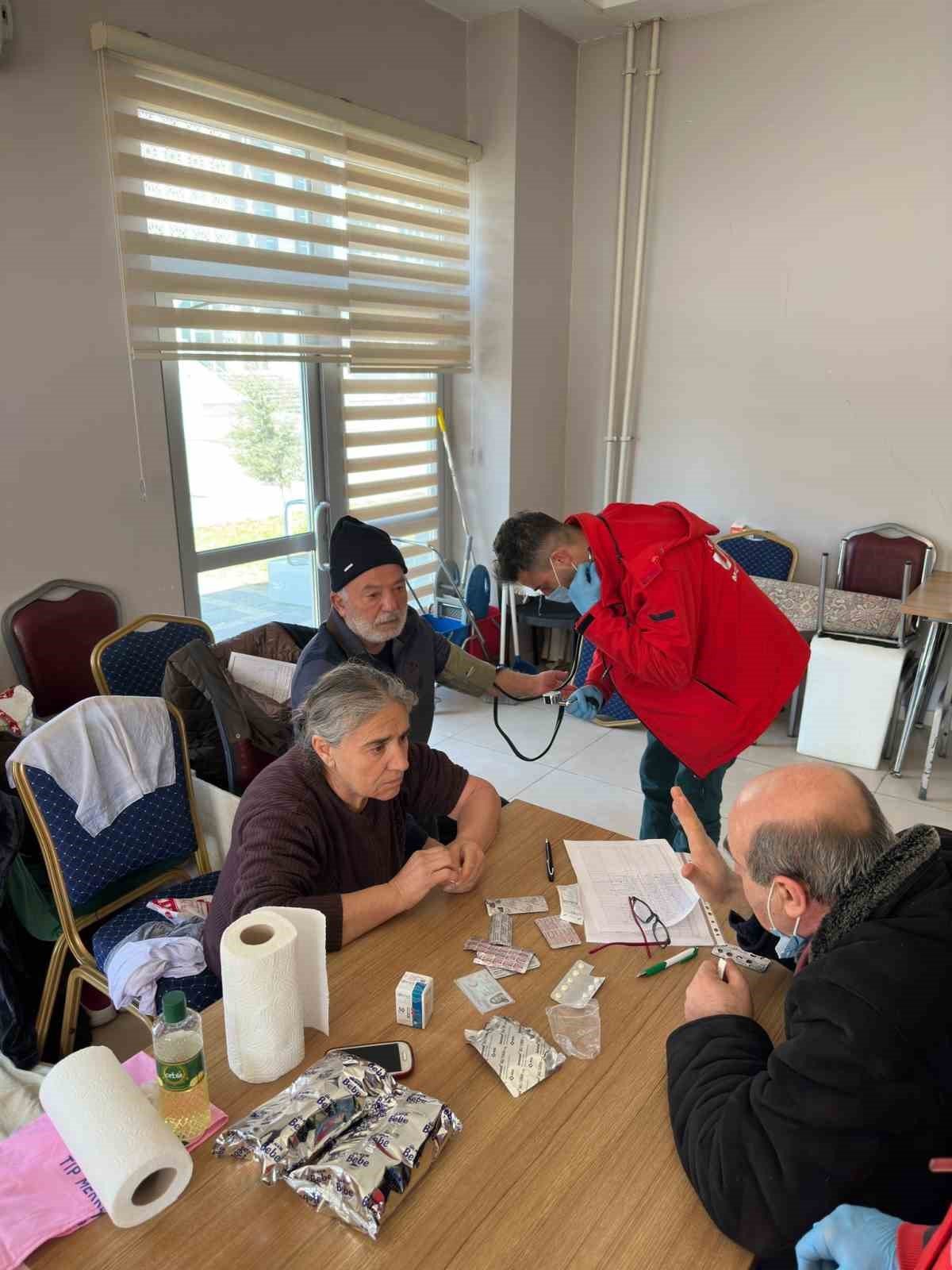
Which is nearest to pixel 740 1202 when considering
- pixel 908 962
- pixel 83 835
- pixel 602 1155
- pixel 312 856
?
pixel 602 1155

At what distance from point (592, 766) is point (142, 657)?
81.3 inches

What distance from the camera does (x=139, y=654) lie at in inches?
115

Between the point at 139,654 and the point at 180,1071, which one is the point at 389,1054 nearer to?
the point at 180,1071

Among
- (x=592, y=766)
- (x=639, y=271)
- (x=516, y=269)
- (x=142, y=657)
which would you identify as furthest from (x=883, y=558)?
(x=142, y=657)

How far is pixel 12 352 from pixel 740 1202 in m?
3.08

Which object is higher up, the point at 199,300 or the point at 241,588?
the point at 199,300

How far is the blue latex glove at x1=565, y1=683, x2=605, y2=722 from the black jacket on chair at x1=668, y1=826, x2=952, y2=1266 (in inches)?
57.5

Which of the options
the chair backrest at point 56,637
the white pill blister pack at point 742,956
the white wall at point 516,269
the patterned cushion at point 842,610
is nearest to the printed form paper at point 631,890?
the white pill blister pack at point 742,956

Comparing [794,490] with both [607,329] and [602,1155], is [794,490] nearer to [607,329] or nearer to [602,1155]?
[607,329]

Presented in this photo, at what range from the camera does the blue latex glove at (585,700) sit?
2510 millimetres

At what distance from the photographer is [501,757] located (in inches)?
160

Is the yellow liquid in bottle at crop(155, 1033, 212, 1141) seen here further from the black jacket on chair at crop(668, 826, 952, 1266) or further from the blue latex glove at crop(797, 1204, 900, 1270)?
the blue latex glove at crop(797, 1204, 900, 1270)

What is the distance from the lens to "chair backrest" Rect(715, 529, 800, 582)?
448cm

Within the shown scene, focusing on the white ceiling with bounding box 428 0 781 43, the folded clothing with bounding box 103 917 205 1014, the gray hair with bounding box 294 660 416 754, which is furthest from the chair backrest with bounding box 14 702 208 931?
the white ceiling with bounding box 428 0 781 43
